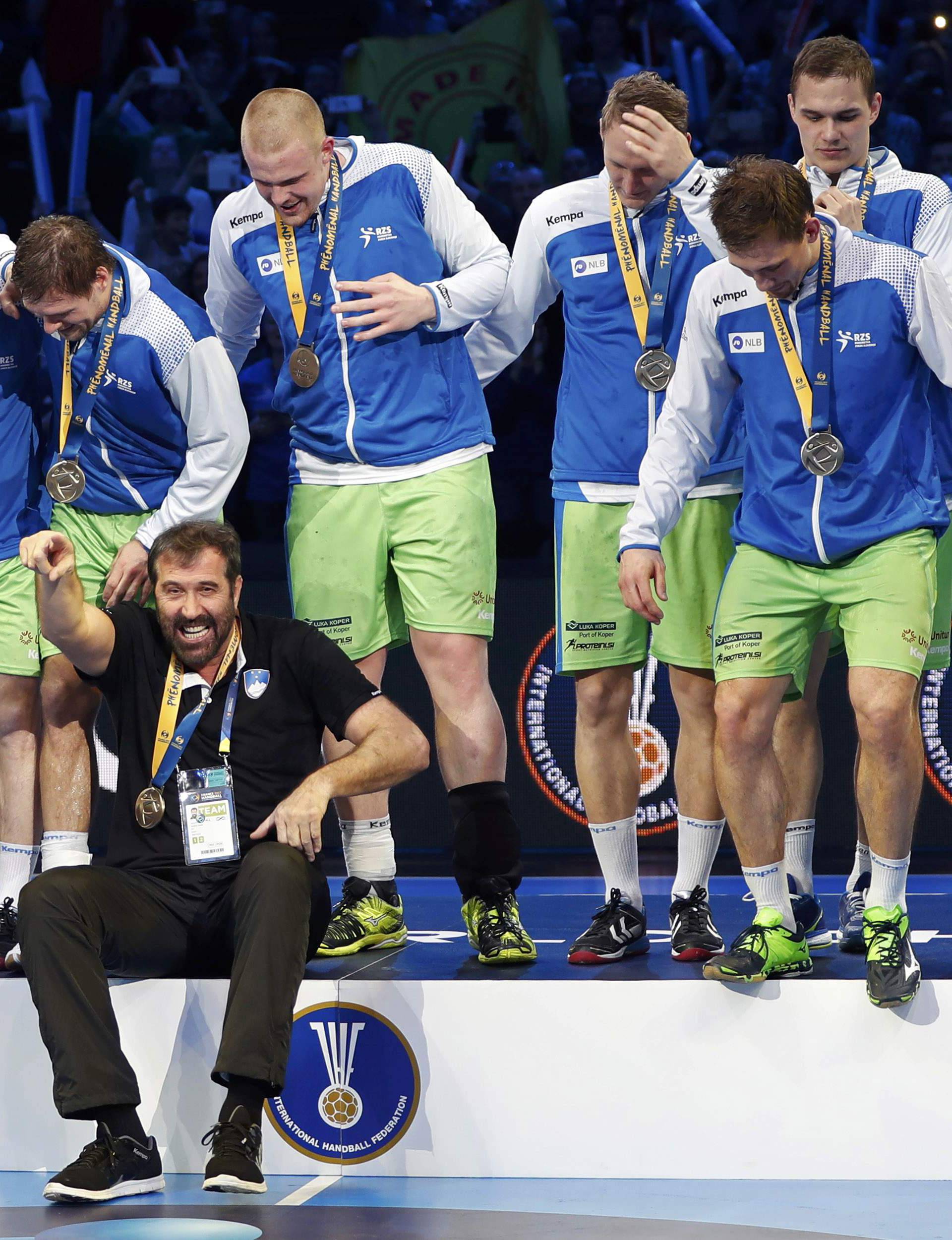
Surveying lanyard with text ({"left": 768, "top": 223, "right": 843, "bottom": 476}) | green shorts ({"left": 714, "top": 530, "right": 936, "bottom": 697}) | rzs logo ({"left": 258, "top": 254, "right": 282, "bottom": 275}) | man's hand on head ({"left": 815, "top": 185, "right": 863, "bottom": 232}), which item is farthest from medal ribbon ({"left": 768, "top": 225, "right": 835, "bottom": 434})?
rzs logo ({"left": 258, "top": 254, "right": 282, "bottom": 275})

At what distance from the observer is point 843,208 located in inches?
151

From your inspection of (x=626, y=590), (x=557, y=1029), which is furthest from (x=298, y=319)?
(x=557, y=1029)

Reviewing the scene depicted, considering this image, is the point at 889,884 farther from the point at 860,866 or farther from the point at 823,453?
the point at 823,453

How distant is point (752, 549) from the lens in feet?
12.5

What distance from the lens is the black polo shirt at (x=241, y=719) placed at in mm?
3797

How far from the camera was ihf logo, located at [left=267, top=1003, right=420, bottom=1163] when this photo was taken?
12.2 feet

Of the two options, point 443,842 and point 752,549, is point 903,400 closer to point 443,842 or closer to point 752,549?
point 752,549

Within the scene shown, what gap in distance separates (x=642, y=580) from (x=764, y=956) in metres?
0.87

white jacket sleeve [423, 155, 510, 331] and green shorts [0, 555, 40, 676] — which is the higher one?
white jacket sleeve [423, 155, 510, 331]

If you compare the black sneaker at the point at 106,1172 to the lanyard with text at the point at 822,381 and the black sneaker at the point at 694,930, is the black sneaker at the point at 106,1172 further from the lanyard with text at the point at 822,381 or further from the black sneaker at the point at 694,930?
the lanyard with text at the point at 822,381

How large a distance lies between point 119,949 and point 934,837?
3592 millimetres

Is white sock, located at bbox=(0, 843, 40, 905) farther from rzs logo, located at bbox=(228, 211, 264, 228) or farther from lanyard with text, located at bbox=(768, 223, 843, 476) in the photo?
lanyard with text, located at bbox=(768, 223, 843, 476)

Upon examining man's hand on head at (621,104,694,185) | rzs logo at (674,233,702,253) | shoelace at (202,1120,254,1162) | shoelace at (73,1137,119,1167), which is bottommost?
shoelace at (73,1137,119,1167)

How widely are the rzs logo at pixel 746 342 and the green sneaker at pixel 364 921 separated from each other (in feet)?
5.33
